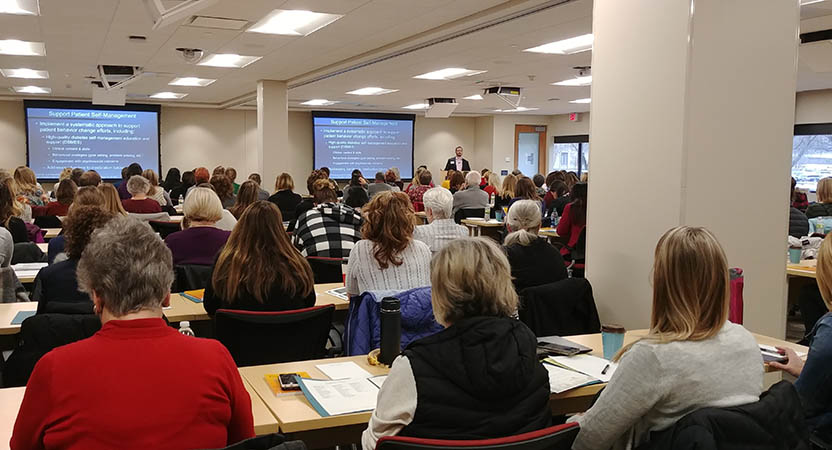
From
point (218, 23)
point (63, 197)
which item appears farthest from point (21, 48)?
point (218, 23)

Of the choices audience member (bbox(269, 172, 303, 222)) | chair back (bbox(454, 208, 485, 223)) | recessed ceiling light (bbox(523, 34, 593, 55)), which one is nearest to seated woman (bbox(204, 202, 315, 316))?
audience member (bbox(269, 172, 303, 222))

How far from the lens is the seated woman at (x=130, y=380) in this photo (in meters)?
1.57

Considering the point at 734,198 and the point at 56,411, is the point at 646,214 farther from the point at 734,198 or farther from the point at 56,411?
the point at 56,411

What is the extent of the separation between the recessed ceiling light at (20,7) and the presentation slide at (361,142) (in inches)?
459

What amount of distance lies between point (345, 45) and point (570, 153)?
40.2ft

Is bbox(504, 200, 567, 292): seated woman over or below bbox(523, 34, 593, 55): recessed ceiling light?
below

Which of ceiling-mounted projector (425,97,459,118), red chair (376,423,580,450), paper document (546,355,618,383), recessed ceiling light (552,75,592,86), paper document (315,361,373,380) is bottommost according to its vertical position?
paper document (315,361,373,380)

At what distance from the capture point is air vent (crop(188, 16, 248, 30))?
663cm

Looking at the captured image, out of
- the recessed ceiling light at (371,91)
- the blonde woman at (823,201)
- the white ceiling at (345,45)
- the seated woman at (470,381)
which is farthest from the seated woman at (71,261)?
the recessed ceiling light at (371,91)

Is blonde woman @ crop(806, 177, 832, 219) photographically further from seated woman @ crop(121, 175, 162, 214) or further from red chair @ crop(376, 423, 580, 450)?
seated woman @ crop(121, 175, 162, 214)

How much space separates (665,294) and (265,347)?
1.83m

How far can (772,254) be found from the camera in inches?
142

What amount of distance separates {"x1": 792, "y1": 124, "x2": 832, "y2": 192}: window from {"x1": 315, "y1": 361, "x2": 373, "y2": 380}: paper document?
12230 mm

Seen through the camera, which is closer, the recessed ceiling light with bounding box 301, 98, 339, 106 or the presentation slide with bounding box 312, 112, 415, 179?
the recessed ceiling light with bounding box 301, 98, 339, 106
